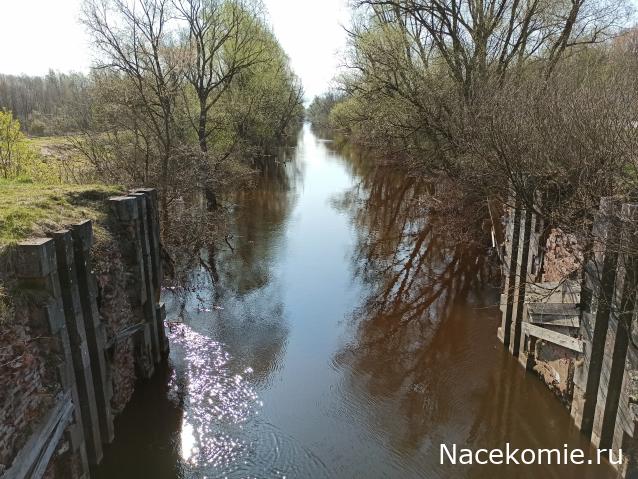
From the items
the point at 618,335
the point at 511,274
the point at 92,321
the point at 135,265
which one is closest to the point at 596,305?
the point at 618,335

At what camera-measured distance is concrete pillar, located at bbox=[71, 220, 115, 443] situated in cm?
682

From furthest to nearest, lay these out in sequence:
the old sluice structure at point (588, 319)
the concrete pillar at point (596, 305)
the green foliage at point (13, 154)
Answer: the green foliage at point (13, 154)
the concrete pillar at point (596, 305)
the old sluice structure at point (588, 319)

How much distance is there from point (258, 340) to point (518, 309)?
5984mm

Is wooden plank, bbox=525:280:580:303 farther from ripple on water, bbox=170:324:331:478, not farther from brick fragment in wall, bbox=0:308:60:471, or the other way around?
brick fragment in wall, bbox=0:308:60:471

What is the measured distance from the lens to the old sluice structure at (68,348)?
527cm

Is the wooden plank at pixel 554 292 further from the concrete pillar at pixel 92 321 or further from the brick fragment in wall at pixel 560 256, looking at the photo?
the concrete pillar at pixel 92 321

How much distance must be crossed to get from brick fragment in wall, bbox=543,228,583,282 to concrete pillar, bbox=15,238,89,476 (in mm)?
7813

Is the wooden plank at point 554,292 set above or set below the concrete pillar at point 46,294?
below

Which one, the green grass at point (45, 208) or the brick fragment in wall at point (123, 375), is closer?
the green grass at point (45, 208)

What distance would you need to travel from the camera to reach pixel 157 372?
1019 centimetres

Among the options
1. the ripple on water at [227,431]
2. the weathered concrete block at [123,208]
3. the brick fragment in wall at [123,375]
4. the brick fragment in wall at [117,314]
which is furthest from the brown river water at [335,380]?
the weathered concrete block at [123,208]

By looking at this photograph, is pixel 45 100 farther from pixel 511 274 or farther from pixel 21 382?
pixel 21 382

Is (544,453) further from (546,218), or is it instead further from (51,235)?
(51,235)

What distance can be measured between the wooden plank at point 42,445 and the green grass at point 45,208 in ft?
6.80
